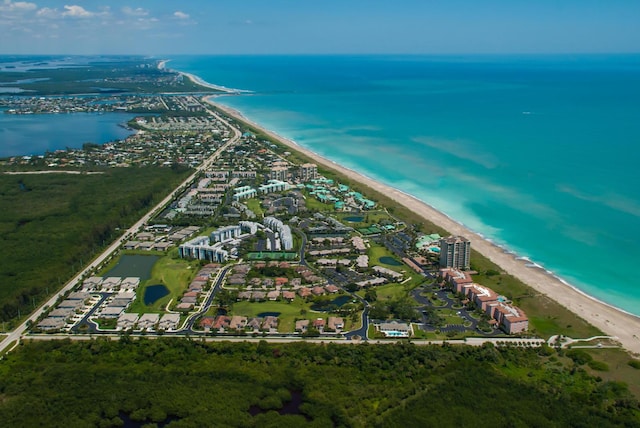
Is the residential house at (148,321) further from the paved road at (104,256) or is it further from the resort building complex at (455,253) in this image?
the resort building complex at (455,253)

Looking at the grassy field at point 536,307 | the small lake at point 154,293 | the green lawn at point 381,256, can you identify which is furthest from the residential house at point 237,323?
the grassy field at point 536,307

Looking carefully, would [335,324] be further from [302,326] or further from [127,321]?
[127,321]

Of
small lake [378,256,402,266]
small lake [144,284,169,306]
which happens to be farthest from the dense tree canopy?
small lake [378,256,402,266]

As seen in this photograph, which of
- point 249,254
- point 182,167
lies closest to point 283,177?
point 182,167

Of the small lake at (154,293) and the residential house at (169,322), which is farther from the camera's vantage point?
the small lake at (154,293)

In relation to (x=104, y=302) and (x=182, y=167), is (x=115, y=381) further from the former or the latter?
(x=182, y=167)

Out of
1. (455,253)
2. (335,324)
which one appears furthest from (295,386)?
(455,253)

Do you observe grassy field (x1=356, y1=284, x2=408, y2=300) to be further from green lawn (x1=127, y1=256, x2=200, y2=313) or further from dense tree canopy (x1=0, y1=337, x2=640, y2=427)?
green lawn (x1=127, y1=256, x2=200, y2=313)
